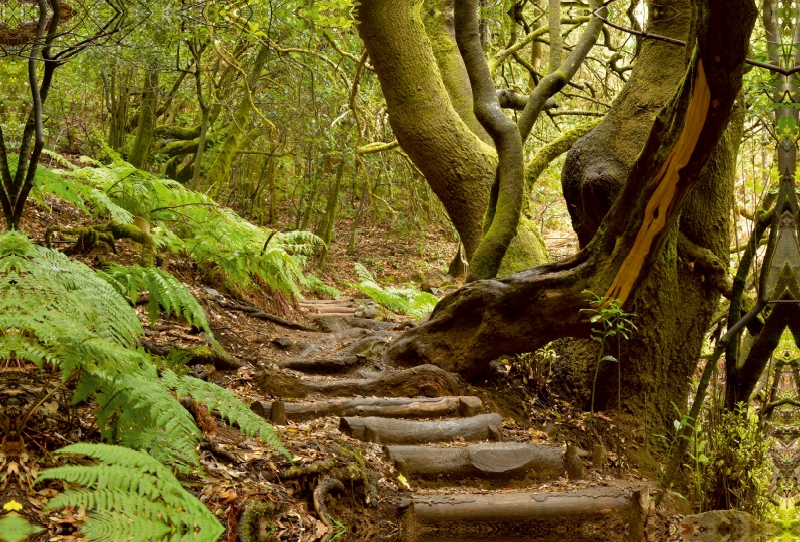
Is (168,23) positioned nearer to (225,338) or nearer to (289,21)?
(289,21)

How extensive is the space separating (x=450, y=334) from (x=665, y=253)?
176cm

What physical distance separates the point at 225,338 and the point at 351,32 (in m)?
5.78

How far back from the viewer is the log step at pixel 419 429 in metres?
3.91

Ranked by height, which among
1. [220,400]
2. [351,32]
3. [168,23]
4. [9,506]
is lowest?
[9,506]

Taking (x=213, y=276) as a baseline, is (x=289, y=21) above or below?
above

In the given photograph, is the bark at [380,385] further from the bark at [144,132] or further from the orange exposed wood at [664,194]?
the bark at [144,132]

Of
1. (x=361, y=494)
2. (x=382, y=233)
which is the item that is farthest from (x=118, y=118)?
(x=361, y=494)

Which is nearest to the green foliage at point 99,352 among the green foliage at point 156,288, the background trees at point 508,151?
the green foliage at point 156,288

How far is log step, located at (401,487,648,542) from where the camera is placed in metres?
3.17

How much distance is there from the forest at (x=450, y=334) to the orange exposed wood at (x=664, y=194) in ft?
0.06

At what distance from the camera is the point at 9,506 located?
1911 millimetres

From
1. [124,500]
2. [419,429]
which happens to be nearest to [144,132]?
[419,429]

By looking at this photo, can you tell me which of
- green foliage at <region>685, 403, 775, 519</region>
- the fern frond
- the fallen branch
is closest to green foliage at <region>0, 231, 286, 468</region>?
the fern frond

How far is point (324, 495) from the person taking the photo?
9.77ft
